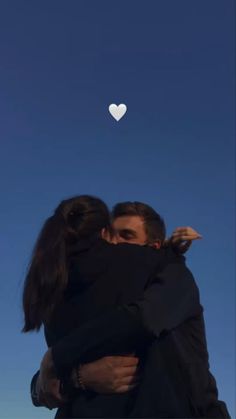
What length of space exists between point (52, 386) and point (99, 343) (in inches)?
19.7

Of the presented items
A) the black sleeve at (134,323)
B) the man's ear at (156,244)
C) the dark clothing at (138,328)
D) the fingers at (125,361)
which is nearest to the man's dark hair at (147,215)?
the man's ear at (156,244)

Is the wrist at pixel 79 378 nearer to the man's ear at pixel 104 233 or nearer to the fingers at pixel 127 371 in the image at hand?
the fingers at pixel 127 371


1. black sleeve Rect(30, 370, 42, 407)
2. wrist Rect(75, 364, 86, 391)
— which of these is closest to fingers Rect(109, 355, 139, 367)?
wrist Rect(75, 364, 86, 391)

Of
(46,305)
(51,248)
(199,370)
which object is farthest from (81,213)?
(199,370)

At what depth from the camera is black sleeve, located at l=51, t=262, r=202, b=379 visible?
132 inches

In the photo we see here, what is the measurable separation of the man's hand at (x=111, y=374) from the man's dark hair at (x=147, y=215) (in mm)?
993

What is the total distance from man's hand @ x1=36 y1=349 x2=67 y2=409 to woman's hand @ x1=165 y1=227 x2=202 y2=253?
1021 millimetres

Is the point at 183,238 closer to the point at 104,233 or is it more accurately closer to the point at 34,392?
the point at 104,233

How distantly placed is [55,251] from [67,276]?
0.59 feet

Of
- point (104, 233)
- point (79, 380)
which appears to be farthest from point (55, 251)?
point (79, 380)

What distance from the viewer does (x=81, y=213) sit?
394 cm

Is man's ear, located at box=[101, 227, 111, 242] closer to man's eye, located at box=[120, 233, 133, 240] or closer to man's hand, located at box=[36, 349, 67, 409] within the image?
man's eye, located at box=[120, 233, 133, 240]

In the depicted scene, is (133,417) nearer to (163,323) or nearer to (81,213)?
(163,323)

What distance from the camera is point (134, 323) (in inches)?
131
